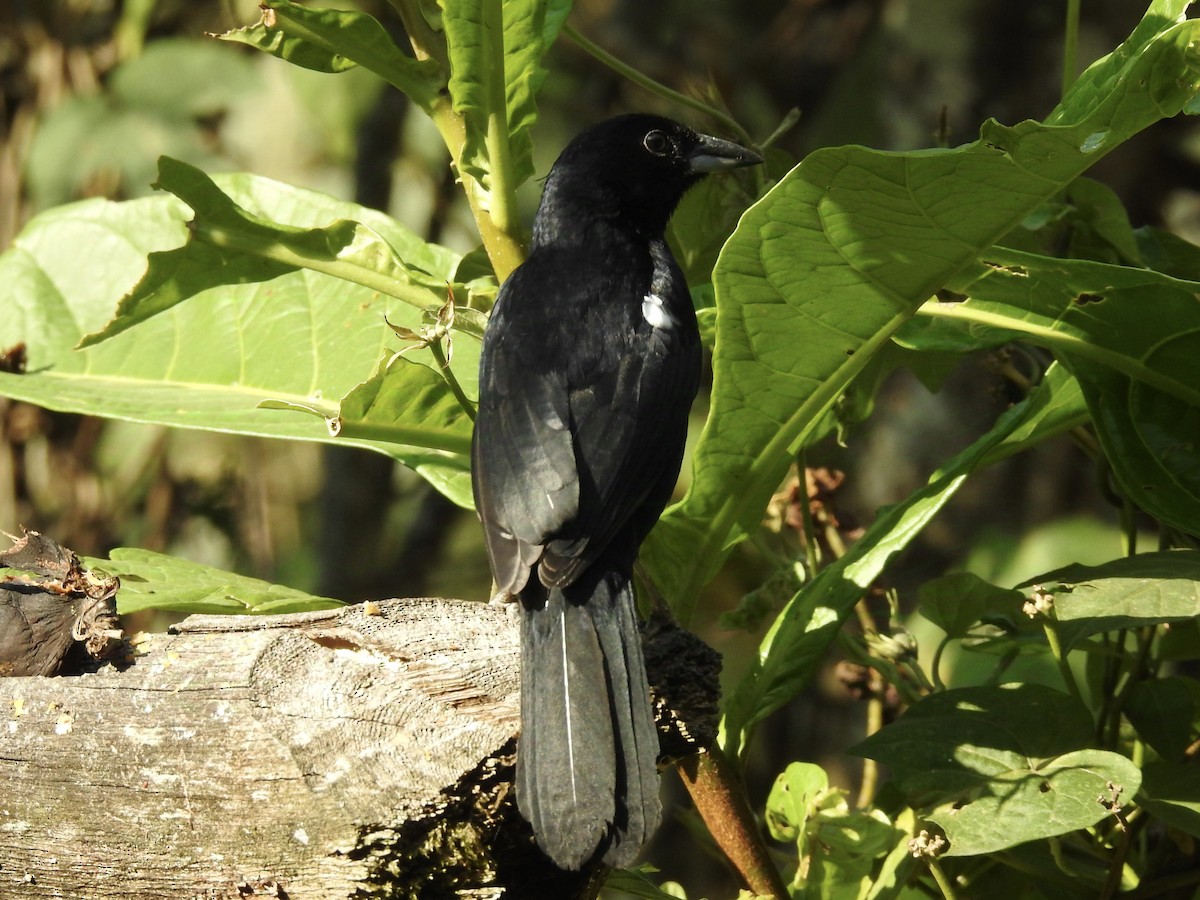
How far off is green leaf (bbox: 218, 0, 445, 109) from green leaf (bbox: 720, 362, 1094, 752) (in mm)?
1021

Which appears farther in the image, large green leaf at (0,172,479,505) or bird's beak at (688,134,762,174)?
bird's beak at (688,134,762,174)

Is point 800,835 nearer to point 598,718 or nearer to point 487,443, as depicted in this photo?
point 598,718

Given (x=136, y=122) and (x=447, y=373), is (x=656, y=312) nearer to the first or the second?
(x=447, y=373)

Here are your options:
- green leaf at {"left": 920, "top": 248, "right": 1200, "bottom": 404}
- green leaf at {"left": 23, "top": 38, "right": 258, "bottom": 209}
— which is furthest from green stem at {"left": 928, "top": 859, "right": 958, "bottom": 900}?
green leaf at {"left": 23, "top": 38, "right": 258, "bottom": 209}

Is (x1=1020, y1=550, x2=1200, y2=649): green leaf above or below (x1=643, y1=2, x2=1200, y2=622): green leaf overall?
below

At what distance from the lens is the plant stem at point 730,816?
206cm

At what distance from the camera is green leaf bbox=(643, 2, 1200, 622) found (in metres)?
1.73

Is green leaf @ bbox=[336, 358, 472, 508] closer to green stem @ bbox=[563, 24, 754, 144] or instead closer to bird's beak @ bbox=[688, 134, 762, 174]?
green stem @ bbox=[563, 24, 754, 144]

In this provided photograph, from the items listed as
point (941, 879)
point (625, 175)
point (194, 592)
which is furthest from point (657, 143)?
point (941, 879)

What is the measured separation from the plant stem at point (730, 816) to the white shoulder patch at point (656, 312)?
898 millimetres

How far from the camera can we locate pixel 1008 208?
1854 millimetres

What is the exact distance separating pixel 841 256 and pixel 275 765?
105 cm

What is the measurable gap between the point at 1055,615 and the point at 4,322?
2.20 metres

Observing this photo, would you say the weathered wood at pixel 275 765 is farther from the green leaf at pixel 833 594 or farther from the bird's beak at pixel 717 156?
the bird's beak at pixel 717 156
